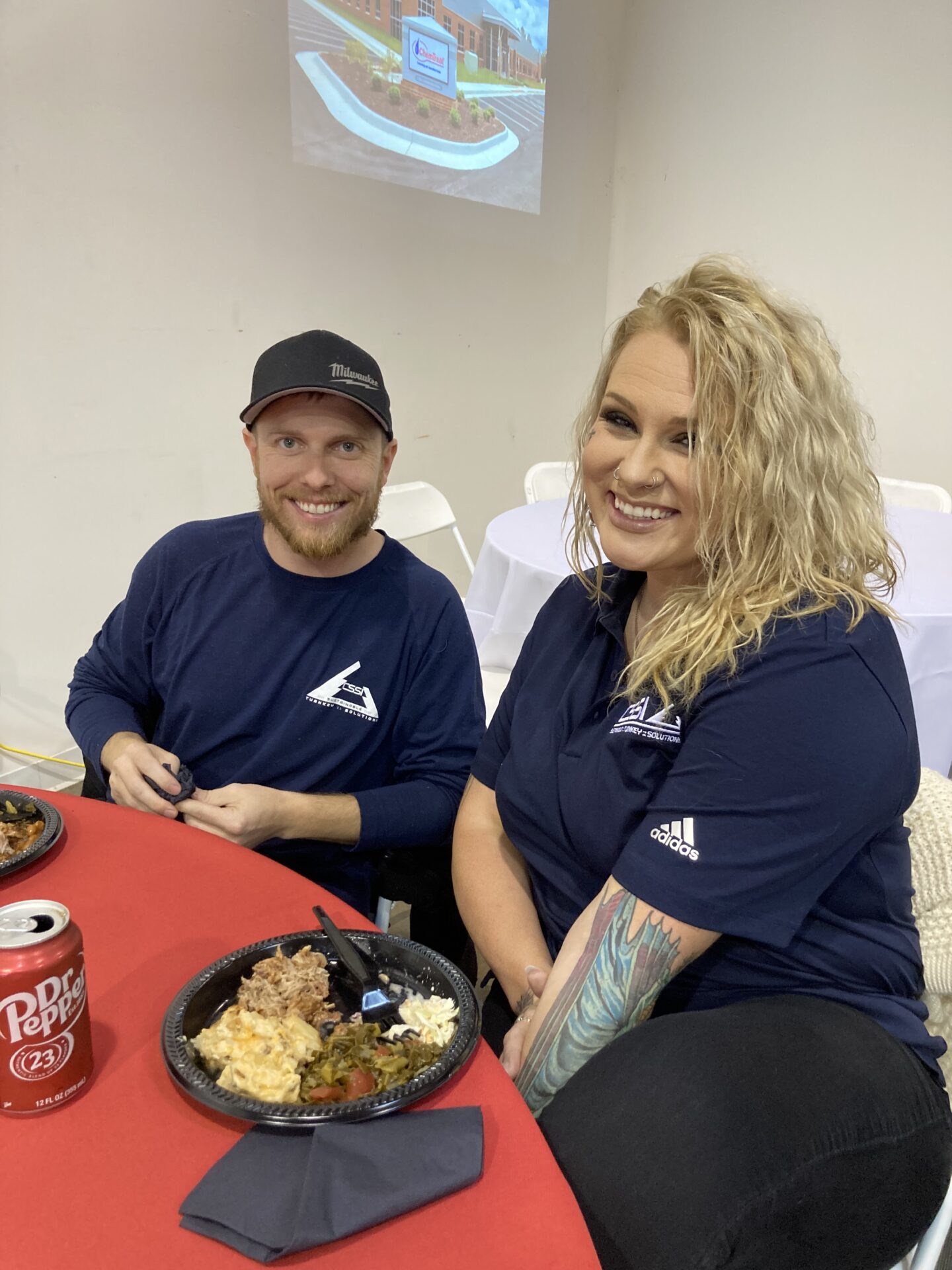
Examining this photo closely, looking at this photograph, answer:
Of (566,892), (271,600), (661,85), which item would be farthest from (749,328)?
(661,85)

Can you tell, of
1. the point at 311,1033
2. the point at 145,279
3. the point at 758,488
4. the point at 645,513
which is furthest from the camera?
the point at 145,279

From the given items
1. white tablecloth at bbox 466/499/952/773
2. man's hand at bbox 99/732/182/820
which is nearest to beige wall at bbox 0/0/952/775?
white tablecloth at bbox 466/499/952/773

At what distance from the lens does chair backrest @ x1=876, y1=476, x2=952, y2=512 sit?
3420 millimetres

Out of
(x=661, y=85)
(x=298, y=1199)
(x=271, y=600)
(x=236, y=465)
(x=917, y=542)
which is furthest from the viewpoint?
(x=661, y=85)

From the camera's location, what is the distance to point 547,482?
3760 millimetres

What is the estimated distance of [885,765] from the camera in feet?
3.22

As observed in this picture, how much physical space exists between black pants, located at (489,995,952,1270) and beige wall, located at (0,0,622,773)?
257 centimetres

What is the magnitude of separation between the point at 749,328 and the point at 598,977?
2.57 feet

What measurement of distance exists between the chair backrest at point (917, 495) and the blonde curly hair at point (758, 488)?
8.24 ft

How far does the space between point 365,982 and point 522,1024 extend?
12.9 inches

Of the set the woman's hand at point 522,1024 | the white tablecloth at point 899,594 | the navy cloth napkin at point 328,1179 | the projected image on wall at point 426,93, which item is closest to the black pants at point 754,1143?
the woman's hand at point 522,1024

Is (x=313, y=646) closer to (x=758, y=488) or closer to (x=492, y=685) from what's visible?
(x=758, y=488)

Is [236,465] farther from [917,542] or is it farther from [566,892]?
[566,892]

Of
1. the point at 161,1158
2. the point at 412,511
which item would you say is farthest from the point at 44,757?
the point at 161,1158
